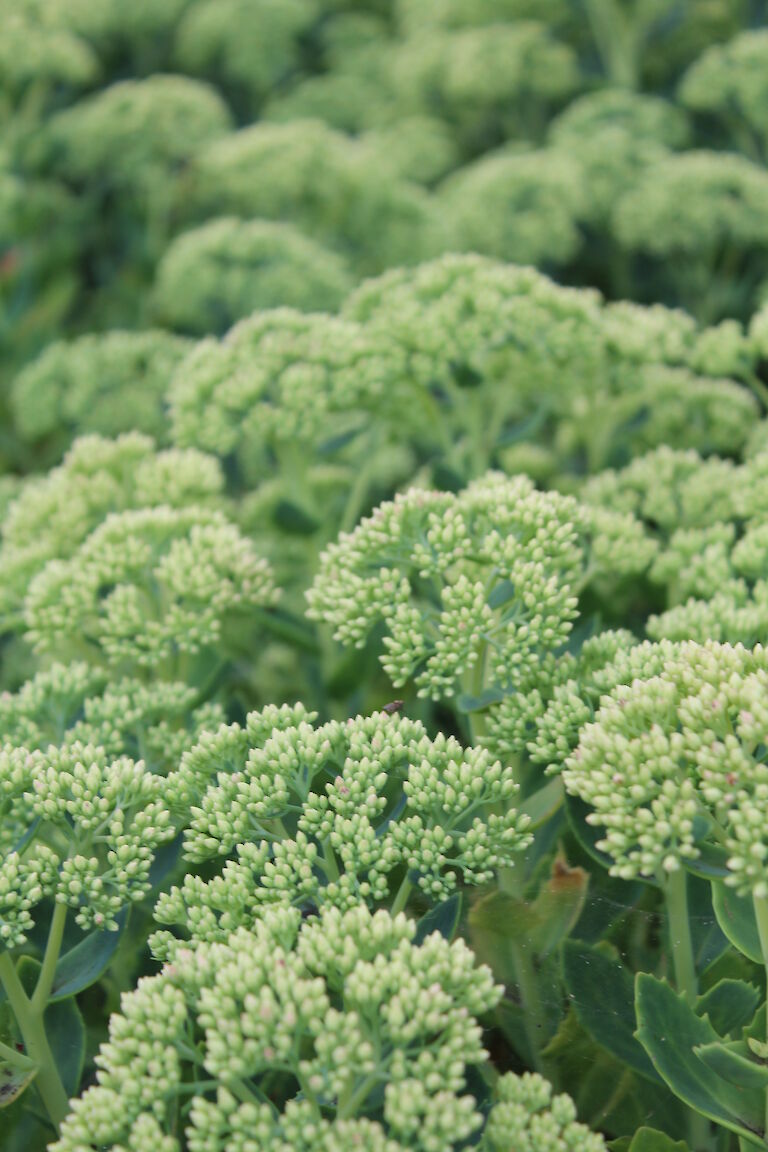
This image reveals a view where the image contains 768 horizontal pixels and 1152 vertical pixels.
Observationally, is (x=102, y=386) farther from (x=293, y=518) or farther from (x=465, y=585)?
(x=465, y=585)

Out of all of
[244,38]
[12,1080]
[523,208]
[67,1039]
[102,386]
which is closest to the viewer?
[12,1080]

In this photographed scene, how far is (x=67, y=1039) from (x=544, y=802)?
64 centimetres

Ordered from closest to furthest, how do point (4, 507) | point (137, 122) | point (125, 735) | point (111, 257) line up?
point (125, 735)
point (4, 507)
point (137, 122)
point (111, 257)

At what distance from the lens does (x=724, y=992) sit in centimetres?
119

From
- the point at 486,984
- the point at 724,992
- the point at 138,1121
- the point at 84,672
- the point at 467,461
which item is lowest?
the point at 138,1121

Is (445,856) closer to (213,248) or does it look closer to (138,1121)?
(138,1121)

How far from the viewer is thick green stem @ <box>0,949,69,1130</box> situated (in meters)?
1.20

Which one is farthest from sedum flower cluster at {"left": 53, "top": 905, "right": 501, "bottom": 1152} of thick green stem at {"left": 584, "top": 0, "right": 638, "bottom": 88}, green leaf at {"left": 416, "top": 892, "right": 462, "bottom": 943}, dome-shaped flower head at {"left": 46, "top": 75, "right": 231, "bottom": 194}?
thick green stem at {"left": 584, "top": 0, "right": 638, "bottom": 88}

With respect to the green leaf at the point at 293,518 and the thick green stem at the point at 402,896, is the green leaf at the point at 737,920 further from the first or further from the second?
the green leaf at the point at 293,518

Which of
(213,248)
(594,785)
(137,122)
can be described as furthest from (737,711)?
(137,122)

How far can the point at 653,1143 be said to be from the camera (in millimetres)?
1106

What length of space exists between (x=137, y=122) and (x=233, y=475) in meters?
1.26

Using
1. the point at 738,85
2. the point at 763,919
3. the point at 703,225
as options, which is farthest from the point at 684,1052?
the point at 738,85

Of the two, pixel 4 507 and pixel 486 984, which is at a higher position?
pixel 4 507
